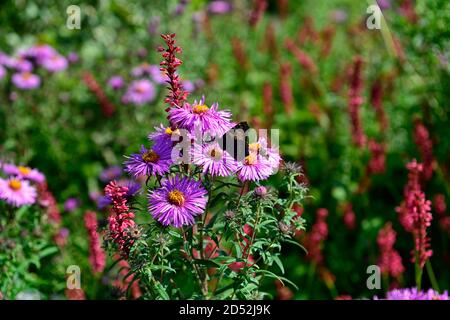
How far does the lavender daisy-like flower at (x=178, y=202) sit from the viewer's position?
74.1 inches

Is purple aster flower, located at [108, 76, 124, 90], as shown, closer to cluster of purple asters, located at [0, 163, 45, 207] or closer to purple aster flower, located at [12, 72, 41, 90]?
purple aster flower, located at [12, 72, 41, 90]

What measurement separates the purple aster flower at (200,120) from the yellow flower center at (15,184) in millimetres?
1054

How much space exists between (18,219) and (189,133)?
130cm

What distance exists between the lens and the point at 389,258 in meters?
2.70

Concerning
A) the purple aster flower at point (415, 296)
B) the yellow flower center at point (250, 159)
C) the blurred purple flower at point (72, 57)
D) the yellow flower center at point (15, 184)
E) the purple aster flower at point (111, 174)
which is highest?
the blurred purple flower at point (72, 57)

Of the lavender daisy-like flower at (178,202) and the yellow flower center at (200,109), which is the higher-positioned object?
the yellow flower center at (200,109)

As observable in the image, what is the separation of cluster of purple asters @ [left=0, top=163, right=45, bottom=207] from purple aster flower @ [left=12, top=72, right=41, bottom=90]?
134 cm

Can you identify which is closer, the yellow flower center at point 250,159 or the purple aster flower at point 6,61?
the yellow flower center at point 250,159

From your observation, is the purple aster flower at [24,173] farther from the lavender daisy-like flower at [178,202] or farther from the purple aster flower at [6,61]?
the purple aster flower at [6,61]

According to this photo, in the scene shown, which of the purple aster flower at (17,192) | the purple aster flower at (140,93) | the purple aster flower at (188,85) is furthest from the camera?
the purple aster flower at (140,93)

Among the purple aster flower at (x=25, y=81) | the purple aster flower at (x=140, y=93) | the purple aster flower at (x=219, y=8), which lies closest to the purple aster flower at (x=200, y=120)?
the purple aster flower at (x=140, y=93)

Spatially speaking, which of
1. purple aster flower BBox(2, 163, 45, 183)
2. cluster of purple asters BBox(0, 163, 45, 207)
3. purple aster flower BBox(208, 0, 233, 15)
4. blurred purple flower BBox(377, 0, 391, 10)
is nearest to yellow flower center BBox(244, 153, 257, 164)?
cluster of purple asters BBox(0, 163, 45, 207)
